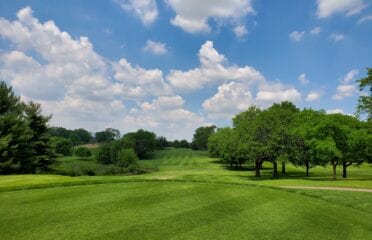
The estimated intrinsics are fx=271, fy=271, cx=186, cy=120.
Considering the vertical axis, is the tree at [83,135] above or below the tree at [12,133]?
above

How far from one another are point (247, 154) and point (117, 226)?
1240 inches

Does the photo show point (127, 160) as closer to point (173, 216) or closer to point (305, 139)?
point (305, 139)

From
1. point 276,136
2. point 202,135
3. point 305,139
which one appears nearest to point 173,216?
point 305,139

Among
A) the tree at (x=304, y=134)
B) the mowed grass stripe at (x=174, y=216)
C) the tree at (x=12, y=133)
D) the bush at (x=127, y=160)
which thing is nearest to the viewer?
the mowed grass stripe at (x=174, y=216)

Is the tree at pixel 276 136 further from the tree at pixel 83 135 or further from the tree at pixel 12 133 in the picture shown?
the tree at pixel 83 135

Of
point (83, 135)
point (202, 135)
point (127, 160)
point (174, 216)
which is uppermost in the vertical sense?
point (83, 135)

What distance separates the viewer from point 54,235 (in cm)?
694

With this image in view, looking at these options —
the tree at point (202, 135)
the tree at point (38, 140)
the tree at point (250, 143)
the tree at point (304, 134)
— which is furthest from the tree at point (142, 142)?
the tree at point (304, 134)

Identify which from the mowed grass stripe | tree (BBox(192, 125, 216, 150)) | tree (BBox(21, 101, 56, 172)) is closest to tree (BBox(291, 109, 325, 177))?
the mowed grass stripe

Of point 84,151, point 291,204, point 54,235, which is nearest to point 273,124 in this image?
point 291,204

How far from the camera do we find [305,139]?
33812 millimetres

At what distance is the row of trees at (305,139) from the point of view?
3212 cm

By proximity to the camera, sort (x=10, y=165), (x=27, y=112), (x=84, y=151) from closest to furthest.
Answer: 1. (x=10, y=165)
2. (x=27, y=112)
3. (x=84, y=151)

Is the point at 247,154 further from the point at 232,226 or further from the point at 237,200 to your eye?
the point at 232,226
